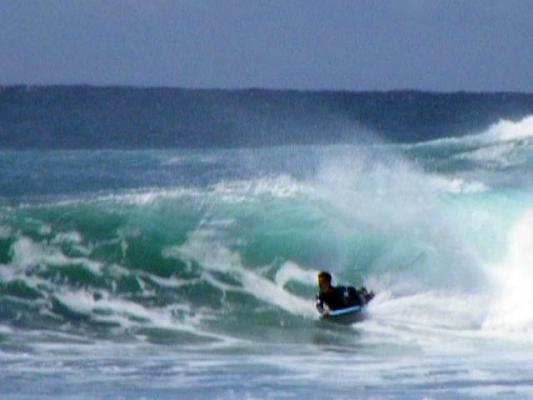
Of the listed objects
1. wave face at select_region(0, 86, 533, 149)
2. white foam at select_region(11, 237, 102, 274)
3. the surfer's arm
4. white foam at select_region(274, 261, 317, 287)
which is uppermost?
wave face at select_region(0, 86, 533, 149)

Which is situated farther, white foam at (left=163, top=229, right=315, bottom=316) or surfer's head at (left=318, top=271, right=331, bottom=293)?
white foam at (left=163, top=229, right=315, bottom=316)

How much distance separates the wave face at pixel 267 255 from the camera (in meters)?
20.7

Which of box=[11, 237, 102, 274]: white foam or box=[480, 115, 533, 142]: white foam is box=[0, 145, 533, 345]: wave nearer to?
box=[11, 237, 102, 274]: white foam

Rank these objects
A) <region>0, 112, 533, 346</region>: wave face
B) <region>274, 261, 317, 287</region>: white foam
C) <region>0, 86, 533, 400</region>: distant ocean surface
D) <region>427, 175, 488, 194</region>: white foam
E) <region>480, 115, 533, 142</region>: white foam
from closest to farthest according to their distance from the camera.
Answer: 1. <region>0, 86, 533, 400</region>: distant ocean surface
2. <region>0, 112, 533, 346</region>: wave face
3. <region>274, 261, 317, 287</region>: white foam
4. <region>427, 175, 488, 194</region>: white foam
5. <region>480, 115, 533, 142</region>: white foam

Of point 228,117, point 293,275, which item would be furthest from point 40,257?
point 228,117

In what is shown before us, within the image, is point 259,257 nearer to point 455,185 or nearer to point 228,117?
point 455,185

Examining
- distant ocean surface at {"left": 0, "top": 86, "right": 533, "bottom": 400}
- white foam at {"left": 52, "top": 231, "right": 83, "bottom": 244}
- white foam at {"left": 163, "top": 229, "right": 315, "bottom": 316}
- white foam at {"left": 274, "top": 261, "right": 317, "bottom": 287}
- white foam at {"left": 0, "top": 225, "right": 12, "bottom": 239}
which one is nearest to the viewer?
distant ocean surface at {"left": 0, "top": 86, "right": 533, "bottom": 400}

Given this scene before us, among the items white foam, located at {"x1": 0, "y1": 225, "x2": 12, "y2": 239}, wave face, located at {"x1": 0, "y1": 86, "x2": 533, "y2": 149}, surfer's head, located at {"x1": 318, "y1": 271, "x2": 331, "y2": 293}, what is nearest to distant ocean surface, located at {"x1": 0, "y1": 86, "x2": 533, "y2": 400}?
white foam, located at {"x1": 0, "y1": 225, "x2": 12, "y2": 239}

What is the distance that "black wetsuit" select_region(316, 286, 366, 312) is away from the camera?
67.1 feet

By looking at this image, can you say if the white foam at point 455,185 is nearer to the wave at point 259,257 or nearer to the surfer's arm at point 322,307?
the wave at point 259,257

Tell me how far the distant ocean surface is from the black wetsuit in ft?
1.06

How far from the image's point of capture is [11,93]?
215 ft

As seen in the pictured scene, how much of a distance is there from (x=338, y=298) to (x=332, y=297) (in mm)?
94

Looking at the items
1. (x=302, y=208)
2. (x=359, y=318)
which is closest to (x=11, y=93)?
(x=302, y=208)
